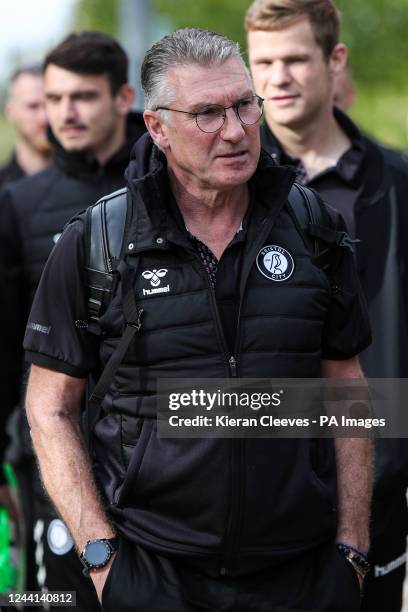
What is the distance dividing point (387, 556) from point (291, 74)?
2037 mm

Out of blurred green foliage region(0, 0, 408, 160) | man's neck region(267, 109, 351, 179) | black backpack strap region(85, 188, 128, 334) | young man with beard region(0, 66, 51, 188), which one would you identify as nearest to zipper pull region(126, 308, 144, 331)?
black backpack strap region(85, 188, 128, 334)

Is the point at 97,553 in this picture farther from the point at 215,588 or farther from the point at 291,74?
the point at 291,74

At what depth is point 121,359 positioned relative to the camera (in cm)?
389

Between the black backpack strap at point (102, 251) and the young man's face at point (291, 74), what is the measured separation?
1.74m

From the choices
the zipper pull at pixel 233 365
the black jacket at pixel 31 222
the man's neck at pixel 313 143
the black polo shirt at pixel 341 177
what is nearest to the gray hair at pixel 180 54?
the zipper pull at pixel 233 365

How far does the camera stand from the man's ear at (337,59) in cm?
580

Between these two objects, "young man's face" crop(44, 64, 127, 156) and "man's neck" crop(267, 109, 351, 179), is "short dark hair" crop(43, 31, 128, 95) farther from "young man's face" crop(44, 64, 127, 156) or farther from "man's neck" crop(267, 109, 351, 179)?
"man's neck" crop(267, 109, 351, 179)

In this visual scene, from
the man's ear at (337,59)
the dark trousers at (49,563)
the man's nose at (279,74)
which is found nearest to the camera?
the dark trousers at (49,563)

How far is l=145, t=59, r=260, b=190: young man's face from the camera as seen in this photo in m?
3.94

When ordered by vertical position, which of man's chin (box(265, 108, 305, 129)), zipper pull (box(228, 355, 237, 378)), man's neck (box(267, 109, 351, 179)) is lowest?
zipper pull (box(228, 355, 237, 378))

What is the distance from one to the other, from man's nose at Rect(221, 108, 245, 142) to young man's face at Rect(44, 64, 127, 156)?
8.51 ft

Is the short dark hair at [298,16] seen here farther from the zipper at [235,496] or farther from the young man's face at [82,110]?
the zipper at [235,496]

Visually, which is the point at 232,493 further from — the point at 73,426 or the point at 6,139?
the point at 6,139

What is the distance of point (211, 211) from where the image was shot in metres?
4.09
